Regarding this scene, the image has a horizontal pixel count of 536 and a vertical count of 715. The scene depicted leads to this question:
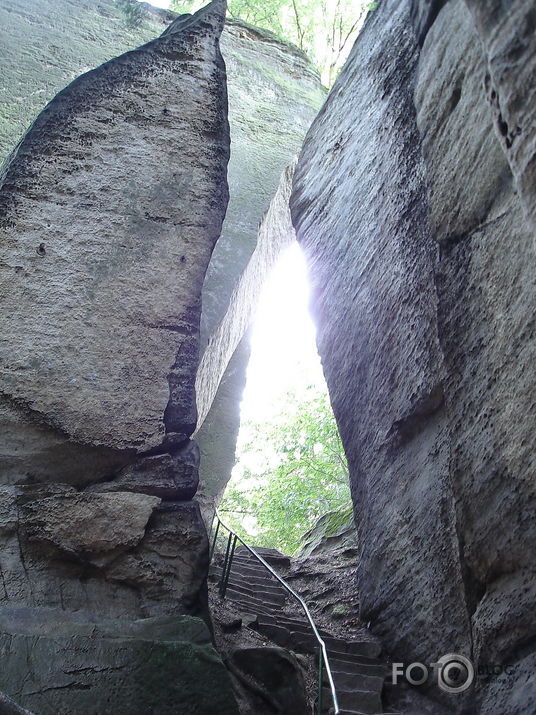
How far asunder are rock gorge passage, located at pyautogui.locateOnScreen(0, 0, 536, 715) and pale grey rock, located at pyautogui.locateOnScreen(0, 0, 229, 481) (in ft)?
0.05

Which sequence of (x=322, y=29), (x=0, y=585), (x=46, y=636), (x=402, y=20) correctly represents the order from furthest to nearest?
(x=322, y=29), (x=402, y=20), (x=0, y=585), (x=46, y=636)

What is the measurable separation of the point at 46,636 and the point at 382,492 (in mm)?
2941

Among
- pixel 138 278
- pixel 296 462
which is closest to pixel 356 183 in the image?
pixel 138 278

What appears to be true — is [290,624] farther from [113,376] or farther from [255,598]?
[113,376]

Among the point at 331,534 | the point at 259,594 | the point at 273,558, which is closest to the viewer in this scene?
the point at 259,594

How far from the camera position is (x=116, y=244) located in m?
4.70

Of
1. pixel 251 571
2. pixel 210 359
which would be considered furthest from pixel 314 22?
pixel 251 571

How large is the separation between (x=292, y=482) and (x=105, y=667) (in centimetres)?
1205

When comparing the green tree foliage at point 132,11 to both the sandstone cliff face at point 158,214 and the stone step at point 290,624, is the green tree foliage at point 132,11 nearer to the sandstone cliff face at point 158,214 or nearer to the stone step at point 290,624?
the sandstone cliff face at point 158,214

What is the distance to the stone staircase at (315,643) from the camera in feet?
15.6

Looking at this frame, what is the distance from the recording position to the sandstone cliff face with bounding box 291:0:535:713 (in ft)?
12.4

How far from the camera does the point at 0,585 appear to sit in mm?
3383

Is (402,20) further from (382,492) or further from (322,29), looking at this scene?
(322,29)

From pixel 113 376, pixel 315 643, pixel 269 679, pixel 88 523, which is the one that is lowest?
pixel 315 643
